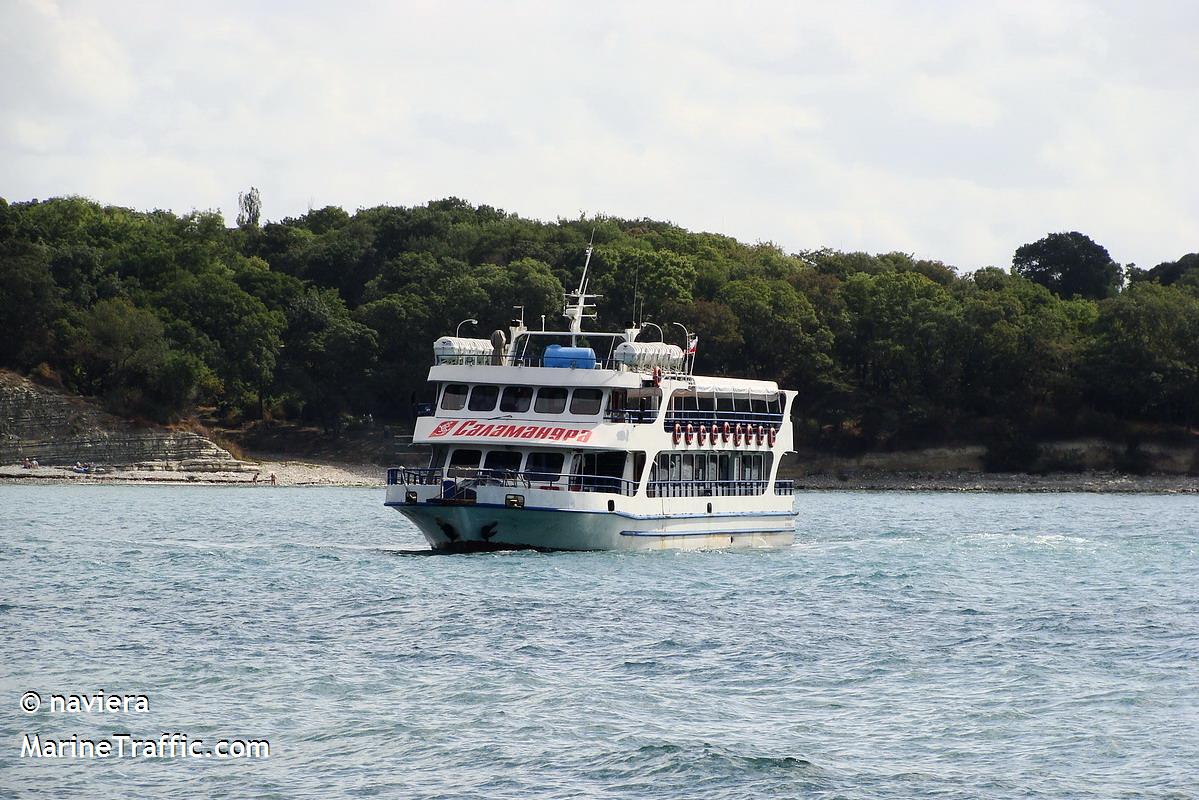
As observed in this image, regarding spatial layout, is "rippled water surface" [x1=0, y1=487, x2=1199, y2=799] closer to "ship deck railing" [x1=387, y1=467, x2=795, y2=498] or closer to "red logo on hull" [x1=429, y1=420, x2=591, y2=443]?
"ship deck railing" [x1=387, y1=467, x2=795, y2=498]

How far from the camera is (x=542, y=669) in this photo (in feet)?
95.0

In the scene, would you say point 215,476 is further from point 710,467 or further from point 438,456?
point 438,456

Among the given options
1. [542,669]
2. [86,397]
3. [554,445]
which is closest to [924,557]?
[554,445]

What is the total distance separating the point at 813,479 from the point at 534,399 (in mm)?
77339

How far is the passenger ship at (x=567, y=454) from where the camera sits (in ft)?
152

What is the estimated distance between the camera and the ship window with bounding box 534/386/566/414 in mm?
48500

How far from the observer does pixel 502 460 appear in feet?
159

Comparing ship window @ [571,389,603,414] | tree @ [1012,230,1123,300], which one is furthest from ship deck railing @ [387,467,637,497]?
tree @ [1012,230,1123,300]

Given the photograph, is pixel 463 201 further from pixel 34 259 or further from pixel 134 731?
pixel 134 731

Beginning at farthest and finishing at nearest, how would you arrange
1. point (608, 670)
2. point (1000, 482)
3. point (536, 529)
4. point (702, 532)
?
point (1000, 482)
point (702, 532)
point (536, 529)
point (608, 670)

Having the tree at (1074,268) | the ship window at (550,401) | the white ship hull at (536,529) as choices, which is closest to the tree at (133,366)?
the white ship hull at (536,529)

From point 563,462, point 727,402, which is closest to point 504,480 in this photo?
point 563,462

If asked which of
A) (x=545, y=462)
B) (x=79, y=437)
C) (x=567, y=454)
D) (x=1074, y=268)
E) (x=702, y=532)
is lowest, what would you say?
(x=702, y=532)

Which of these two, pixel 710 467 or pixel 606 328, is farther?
pixel 606 328
